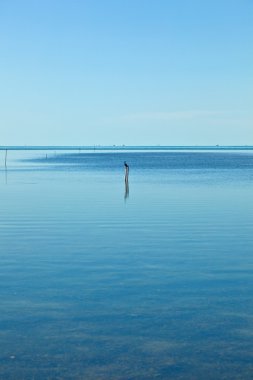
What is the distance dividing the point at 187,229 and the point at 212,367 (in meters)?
17.6

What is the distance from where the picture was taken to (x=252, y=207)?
1522 inches

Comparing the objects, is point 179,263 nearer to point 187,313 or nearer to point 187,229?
point 187,313

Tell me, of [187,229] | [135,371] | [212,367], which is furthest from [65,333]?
[187,229]

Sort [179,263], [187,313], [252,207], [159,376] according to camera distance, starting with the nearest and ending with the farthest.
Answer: [159,376]
[187,313]
[179,263]
[252,207]

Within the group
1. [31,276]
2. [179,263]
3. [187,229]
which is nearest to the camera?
[31,276]

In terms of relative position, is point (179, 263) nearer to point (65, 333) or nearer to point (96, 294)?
point (96, 294)

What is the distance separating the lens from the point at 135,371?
1088 cm

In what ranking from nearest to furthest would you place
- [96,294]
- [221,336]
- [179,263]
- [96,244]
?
[221,336] → [96,294] → [179,263] → [96,244]

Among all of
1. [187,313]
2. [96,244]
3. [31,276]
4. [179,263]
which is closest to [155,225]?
[96,244]

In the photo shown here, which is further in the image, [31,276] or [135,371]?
[31,276]

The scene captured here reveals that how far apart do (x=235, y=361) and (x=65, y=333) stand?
402 cm

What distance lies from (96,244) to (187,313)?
10.5m

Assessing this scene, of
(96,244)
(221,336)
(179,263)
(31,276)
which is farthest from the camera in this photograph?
(96,244)

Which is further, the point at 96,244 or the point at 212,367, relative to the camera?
the point at 96,244
